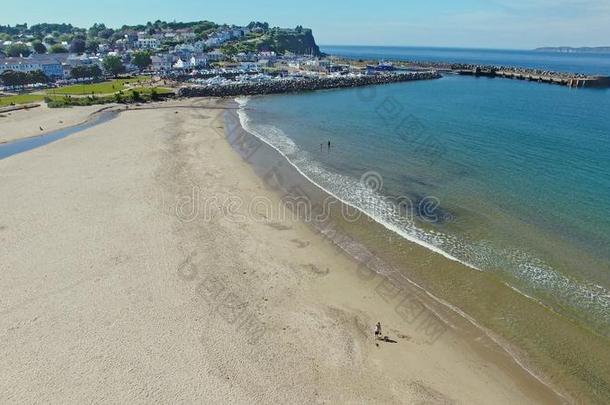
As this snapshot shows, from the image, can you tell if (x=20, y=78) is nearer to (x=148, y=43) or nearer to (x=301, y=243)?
(x=301, y=243)

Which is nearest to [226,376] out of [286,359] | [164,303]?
[286,359]

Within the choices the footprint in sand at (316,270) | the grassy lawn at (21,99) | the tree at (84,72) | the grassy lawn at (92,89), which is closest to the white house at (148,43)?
the tree at (84,72)

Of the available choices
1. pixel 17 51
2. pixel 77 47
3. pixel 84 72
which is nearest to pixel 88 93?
pixel 84 72

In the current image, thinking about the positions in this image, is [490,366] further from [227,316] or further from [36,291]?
[36,291]

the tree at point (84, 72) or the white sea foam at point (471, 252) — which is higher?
the tree at point (84, 72)

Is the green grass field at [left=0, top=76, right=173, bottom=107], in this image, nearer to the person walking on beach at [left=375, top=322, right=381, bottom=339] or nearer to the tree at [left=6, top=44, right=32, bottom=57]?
the person walking on beach at [left=375, top=322, right=381, bottom=339]

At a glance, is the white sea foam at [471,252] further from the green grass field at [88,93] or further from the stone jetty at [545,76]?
the stone jetty at [545,76]
